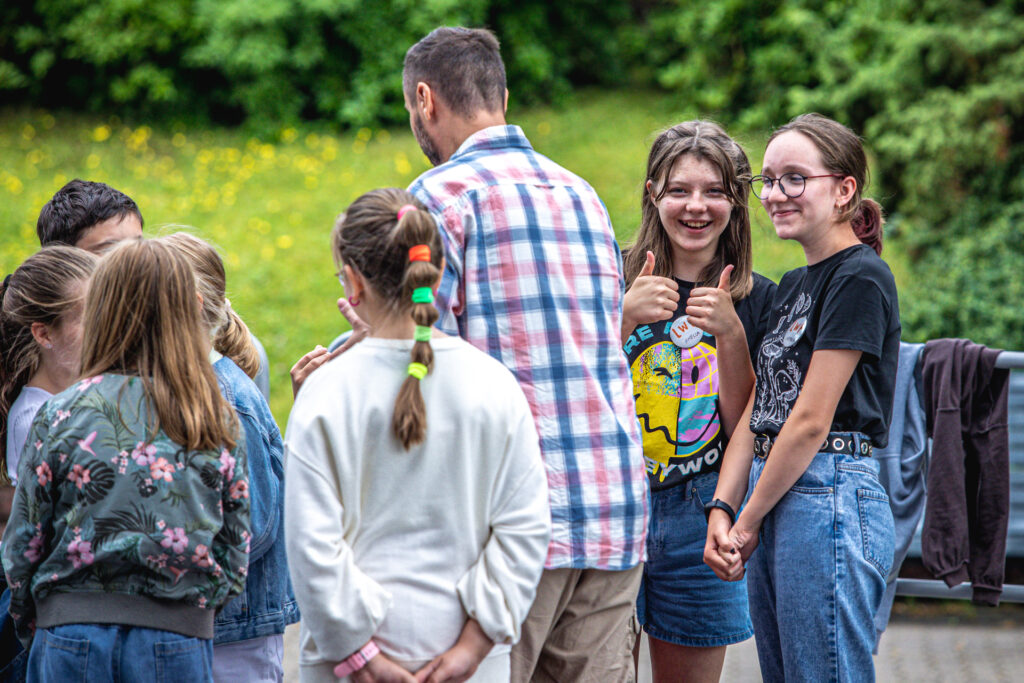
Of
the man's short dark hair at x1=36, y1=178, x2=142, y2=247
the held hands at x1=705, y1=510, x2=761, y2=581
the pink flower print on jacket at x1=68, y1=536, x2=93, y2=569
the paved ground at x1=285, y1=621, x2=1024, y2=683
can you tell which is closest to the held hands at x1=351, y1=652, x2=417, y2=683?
the pink flower print on jacket at x1=68, y1=536, x2=93, y2=569

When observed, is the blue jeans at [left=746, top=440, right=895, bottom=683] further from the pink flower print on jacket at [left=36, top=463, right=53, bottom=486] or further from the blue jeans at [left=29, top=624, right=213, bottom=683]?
the pink flower print on jacket at [left=36, top=463, right=53, bottom=486]

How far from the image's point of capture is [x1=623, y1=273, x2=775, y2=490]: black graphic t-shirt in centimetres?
281

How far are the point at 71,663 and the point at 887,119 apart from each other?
8.47 m

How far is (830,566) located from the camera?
2408 millimetres

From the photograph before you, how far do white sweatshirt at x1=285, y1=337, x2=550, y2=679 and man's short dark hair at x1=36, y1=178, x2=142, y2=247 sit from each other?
165cm

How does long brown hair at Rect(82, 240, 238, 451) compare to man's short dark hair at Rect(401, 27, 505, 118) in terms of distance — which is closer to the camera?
long brown hair at Rect(82, 240, 238, 451)

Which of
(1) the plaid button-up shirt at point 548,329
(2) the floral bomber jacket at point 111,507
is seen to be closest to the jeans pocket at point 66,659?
(2) the floral bomber jacket at point 111,507

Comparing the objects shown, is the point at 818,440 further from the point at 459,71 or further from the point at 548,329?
the point at 459,71

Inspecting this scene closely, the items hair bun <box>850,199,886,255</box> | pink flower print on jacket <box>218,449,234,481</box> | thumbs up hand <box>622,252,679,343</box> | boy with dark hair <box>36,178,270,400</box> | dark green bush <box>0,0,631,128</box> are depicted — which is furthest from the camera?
dark green bush <box>0,0,631,128</box>

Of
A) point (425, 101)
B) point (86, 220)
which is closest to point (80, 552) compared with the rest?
point (425, 101)

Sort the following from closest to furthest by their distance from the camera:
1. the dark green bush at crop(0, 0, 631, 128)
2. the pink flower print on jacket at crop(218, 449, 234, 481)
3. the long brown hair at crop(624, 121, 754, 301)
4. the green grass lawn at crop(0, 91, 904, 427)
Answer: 1. the pink flower print on jacket at crop(218, 449, 234, 481)
2. the long brown hair at crop(624, 121, 754, 301)
3. the green grass lawn at crop(0, 91, 904, 427)
4. the dark green bush at crop(0, 0, 631, 128)

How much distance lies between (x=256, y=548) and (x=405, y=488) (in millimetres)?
754

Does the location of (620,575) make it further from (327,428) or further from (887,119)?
(887,119)

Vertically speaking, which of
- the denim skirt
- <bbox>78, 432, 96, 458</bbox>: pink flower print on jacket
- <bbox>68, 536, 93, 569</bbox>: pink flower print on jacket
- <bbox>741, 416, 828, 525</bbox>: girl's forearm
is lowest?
the denim skirt
